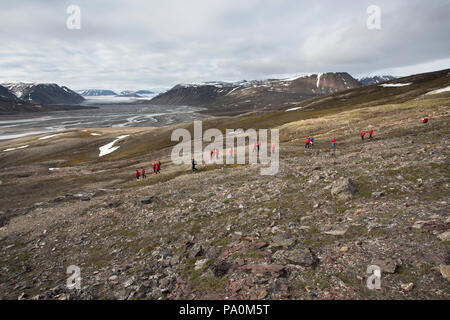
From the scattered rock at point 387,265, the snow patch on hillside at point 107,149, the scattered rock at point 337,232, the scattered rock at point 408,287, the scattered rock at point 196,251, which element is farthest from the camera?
the snow patch on hillside at point 107,149

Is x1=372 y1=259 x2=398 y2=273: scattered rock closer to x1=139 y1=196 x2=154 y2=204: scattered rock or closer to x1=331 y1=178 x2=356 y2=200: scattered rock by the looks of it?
x1=331 y1=178 x2=356 y2=200: scattered rock

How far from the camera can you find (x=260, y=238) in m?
13.3

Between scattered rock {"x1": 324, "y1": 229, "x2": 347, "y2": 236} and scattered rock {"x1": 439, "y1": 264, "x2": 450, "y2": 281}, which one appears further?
scattered rock {"x1": 324, "y1": 229, "x2": 347, "y2": 236}

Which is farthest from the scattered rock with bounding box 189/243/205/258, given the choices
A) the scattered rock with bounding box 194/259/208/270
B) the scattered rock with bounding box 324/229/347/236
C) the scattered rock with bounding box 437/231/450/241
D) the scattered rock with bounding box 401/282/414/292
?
the scattered rock with bounding box 437/231/450/241

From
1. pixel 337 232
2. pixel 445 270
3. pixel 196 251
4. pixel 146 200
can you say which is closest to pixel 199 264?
pixel 196 251

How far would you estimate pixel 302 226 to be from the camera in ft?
45.2

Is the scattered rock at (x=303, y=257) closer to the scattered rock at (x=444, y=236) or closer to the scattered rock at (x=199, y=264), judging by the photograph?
the scattered rock at (x=199, y=264)

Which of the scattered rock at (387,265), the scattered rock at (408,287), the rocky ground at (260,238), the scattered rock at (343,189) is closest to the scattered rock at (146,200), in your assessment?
the rocky ground at (260,238)

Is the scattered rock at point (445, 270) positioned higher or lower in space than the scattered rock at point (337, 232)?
higher

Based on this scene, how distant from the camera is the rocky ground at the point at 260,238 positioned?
9219 mm

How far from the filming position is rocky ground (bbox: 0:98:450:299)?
9.22m

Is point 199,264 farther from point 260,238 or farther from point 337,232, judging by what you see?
point 337,232

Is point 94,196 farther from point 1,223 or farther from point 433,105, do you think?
→ point 433,105
